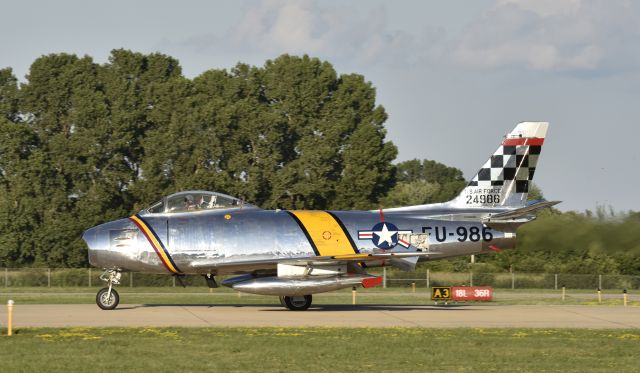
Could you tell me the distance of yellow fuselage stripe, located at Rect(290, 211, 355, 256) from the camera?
27781mm

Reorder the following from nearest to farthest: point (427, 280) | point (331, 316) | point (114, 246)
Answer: point (331, 316) → point (114, 246) → point (427, 280)

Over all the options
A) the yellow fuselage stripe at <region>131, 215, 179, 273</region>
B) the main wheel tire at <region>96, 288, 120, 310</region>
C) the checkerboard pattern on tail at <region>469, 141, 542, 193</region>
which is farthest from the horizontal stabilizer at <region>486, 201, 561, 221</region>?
the main wheel tire at <region>96, 288, 120, 310</region>

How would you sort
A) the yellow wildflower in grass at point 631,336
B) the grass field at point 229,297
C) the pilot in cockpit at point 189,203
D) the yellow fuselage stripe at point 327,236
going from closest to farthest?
the yellow wildflower in grass at point 631,336 < the yellow fuselage stripe at point 327,236 < the pilot in cockpit at point 189,203 < the grass field at point 229,297

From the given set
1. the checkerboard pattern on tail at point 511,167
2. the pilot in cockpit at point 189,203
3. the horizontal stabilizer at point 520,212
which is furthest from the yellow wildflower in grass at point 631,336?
the pilot in cockpit at point 189,203

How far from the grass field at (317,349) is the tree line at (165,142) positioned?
41270 millimetres

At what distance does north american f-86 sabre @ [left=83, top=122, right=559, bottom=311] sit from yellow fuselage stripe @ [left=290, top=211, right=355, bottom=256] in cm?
3

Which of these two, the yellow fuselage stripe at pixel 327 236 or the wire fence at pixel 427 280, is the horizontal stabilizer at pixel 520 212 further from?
the wire fence at pixel 427 280

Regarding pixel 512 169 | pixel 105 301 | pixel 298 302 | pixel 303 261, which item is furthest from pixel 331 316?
pixel 512 169

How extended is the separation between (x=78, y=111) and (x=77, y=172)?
168 inches

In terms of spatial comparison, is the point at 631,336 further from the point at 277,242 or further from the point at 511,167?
the point at 277,242

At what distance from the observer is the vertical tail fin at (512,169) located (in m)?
30.6

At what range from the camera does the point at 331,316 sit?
26547mm

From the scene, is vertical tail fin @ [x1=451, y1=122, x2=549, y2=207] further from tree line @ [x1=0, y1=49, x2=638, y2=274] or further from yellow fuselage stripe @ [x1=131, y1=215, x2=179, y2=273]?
tree line @ [x1=0, y1=49, x2=638, y2=274]

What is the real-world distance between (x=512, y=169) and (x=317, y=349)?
13.4 m
